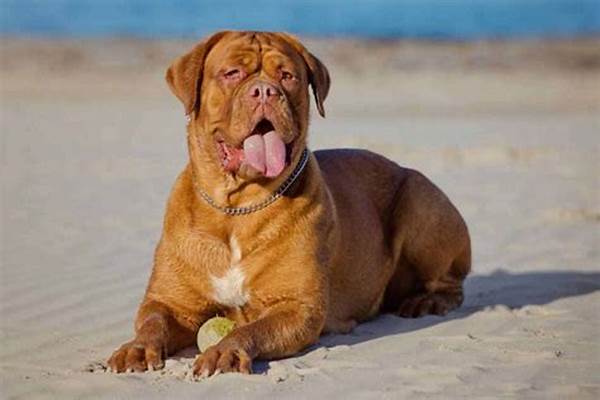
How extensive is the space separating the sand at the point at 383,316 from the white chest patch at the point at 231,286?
37 centimetres

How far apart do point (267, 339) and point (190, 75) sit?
4.63ft

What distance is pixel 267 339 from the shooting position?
5.64m

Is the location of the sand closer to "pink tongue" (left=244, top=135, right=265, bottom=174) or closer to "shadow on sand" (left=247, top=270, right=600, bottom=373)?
"shadow on sand" (left=247, top=270, right=600, bottom=373)

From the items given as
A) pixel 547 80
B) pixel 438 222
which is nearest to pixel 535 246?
pixel 438 222

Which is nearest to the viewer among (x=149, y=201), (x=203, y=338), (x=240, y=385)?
(x=240, y=385)

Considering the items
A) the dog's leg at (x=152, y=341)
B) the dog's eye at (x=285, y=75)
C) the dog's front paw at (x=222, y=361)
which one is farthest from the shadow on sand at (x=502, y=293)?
the dog's eye at (x=285, y=75)

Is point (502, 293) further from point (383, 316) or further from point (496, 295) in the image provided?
point (383, 316)

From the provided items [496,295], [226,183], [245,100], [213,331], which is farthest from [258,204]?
[496,295]

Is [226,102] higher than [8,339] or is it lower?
higher

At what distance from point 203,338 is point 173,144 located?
1233cm

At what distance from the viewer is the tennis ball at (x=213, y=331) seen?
19.2ft

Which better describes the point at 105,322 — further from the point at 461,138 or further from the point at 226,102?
the point at 461,138

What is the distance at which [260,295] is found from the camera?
6016mm

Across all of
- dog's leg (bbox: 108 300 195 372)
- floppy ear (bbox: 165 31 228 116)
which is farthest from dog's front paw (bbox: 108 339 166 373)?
floppy ear (bbox: 165 31 228 116)
